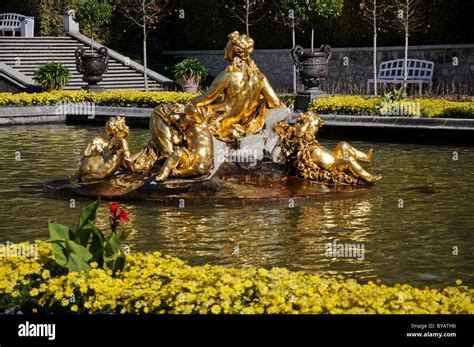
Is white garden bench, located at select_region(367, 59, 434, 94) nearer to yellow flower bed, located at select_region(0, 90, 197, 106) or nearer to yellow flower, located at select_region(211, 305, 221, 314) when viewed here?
yellow flower bed, located at select_region(0, 90, 197, 106)

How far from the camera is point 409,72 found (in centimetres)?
3002

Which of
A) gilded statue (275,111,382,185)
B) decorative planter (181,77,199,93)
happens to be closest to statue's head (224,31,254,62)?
gilded statue (275,111,382,185)

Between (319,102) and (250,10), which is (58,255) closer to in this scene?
(319,102)

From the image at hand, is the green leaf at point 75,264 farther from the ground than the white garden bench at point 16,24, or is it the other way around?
the white garden bench at point 16,24

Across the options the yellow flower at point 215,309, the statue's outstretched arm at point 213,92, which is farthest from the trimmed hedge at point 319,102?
the yellow flower at point 215,309

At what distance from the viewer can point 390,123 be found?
774 inches

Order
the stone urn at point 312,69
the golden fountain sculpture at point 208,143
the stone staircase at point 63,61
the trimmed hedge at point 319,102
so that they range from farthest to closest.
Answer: the stone staircase at point 63,61
the stone urn at point 312,69
the trimmed hedge at point 319,102
the golden fountain sculpture at point 208,143

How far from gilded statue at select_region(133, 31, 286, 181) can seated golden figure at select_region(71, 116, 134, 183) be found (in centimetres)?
27

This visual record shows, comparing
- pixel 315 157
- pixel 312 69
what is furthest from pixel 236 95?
pixel 312 69

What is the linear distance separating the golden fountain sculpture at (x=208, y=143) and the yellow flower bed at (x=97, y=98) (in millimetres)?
12167

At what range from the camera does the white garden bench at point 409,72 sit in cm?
2884

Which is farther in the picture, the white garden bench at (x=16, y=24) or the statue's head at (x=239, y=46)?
the white garden bench at (x=16, y=24)

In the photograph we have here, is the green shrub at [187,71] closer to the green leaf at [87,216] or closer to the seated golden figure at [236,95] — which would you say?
the seated golden figure at [236,95]

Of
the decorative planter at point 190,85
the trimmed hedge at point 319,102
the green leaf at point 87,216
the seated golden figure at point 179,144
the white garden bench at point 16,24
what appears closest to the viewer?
the green leaf at point 87,216
